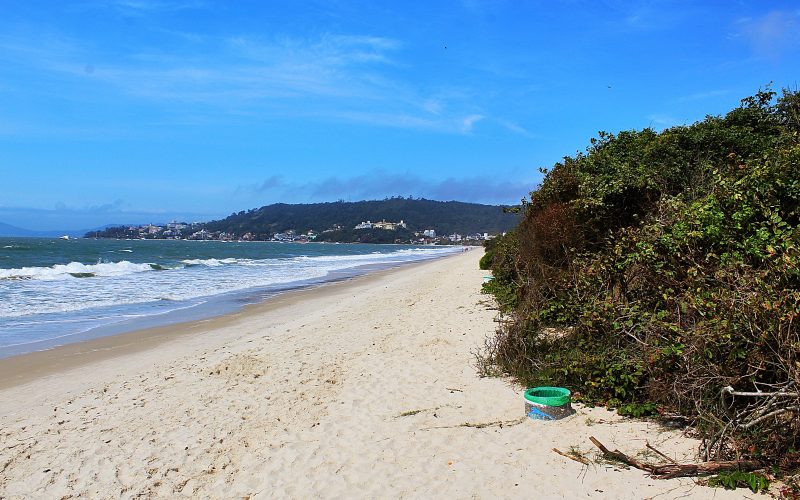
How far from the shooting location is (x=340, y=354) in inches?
336

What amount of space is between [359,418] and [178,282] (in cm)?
2005

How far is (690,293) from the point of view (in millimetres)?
4945

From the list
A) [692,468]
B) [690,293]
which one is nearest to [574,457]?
[692,468]

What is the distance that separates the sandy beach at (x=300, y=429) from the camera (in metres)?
4.13

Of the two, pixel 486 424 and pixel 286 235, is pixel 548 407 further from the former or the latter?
pixel 286 235

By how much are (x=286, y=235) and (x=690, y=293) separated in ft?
478

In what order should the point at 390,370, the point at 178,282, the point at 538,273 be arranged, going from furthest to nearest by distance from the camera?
the point at 178,282 → the point at 538,273 → the point at 390,370

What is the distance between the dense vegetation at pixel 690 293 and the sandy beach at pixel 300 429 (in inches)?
17.3

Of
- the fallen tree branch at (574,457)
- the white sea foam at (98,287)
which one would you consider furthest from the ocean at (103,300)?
the fallen tree branch at (574,457)

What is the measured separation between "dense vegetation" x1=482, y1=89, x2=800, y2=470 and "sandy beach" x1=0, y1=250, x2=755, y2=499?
0.44m

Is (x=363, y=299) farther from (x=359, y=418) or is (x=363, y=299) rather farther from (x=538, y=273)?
(x=359, y=418)

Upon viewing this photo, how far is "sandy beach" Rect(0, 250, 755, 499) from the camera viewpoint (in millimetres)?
4133

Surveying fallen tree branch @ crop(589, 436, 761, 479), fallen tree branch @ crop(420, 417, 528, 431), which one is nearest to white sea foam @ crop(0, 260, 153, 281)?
fallen tree branch @ crop(420, 417, 528, 431)

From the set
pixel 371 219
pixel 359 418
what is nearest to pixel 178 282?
pixel 359 418
